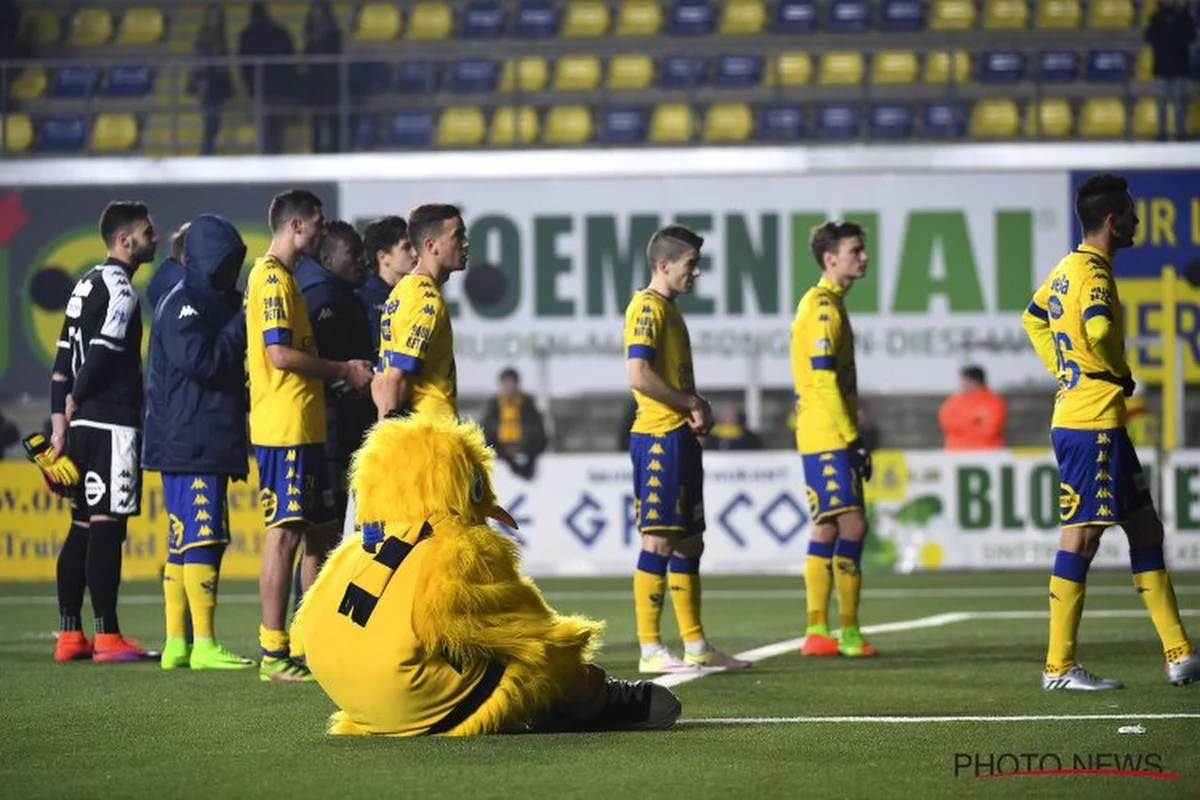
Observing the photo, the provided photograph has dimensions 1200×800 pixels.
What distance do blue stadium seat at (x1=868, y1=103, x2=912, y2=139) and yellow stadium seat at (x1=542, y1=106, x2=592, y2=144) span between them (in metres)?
3.25

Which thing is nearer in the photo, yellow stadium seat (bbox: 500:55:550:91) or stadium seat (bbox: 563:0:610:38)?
yellow stadium seat (bbox: 500:55:550:91)

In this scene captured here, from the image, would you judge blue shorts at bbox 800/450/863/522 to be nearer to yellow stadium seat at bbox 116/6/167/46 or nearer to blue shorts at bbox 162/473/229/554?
blue shorts at bbox 162/473/229/554

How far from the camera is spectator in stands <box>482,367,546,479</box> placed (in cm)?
1853

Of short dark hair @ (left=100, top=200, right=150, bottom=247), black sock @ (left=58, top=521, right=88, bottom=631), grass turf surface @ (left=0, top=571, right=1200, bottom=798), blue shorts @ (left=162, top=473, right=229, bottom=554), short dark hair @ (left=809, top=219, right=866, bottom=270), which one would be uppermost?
short dark hair @ (left=100, top=200, right=150, bottom=247)

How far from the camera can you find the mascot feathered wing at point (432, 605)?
21.7 ft

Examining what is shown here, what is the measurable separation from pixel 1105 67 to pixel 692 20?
4.99 metres

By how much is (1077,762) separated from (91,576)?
5.77 meters

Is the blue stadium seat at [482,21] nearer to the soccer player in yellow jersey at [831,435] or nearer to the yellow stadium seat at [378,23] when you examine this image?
the yellow stadium seat at [378,23]

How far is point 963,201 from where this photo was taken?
22078mm

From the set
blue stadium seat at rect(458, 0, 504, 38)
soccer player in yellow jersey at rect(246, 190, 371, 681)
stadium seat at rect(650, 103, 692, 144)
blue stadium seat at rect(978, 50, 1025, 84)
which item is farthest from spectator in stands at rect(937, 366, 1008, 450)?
soccer player in yellow jersey at rect(246, 190, 371, 681)

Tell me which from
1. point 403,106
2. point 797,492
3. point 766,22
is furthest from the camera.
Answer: point 766,22

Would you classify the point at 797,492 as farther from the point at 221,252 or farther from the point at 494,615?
the point at 494,615

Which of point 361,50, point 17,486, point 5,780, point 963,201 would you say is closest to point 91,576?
point 5,780

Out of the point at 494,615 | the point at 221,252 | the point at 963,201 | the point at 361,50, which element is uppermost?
the point at 361,50
